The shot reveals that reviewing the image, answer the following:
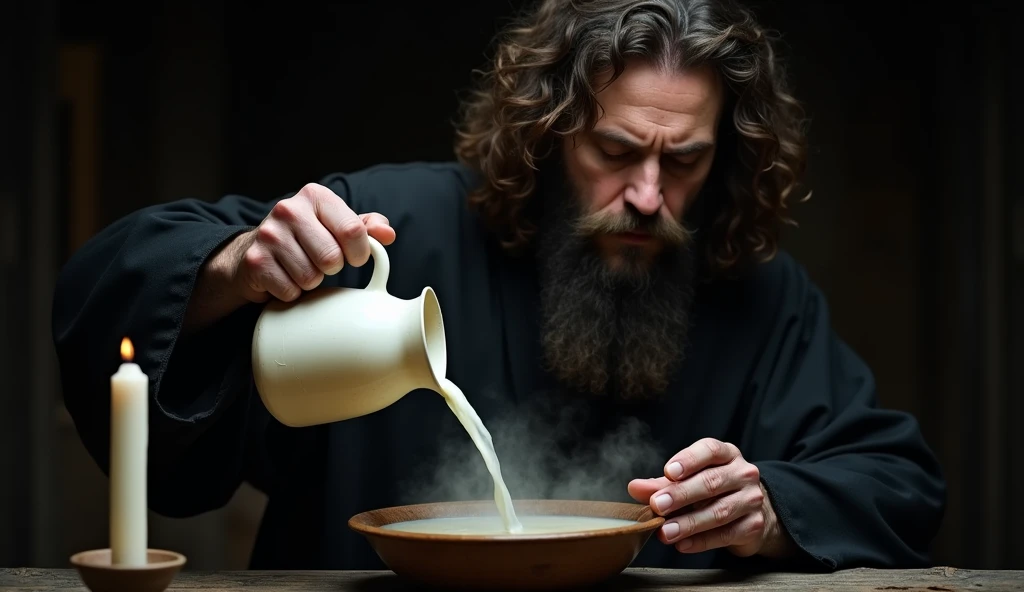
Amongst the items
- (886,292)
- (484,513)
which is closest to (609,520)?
(484,513)

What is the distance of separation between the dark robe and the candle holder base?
514 millimetres

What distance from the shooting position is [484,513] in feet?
5.74

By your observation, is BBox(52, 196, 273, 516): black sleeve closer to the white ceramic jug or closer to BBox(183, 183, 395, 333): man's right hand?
BBox(183, 183, 395, 333): man's right hand

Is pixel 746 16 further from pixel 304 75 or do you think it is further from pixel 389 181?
pixel 304 75

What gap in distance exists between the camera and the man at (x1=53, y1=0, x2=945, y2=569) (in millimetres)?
2051

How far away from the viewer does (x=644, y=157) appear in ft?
7.49

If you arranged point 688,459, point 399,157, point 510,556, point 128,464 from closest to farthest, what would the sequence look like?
point 128,464, point 510,556, point 688,459, point 399,157

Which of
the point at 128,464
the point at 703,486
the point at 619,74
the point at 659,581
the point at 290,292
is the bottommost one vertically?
the point at 659,581

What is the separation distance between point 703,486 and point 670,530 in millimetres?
86

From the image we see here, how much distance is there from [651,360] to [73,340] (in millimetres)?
1152

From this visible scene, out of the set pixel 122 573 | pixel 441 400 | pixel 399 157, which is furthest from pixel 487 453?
pixel 399 157

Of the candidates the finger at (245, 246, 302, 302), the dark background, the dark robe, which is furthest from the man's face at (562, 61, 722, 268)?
the dark background

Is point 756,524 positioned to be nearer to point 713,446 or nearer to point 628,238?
point 713,446

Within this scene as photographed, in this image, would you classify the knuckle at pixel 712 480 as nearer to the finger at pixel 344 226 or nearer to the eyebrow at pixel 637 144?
the finger at pixel 344 226
